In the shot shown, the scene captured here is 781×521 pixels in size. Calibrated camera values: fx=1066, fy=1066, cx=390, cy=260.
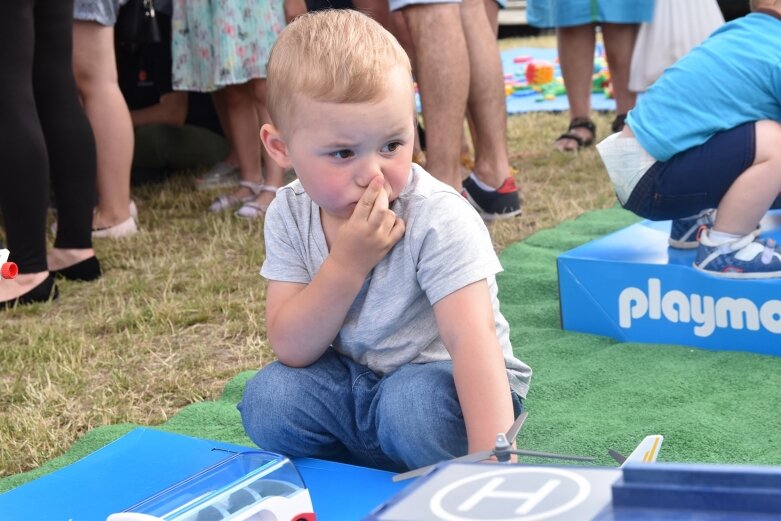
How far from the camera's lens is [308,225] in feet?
4.68

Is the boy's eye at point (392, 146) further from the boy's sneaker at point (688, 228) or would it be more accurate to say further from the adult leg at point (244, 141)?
the adult leg at point (244, 141)

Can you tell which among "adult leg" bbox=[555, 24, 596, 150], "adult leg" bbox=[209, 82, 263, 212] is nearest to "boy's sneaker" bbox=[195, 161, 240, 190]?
"adult leg" bbox=[209, 82, 263, 212]

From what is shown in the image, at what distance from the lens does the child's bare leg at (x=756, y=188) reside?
1.93m

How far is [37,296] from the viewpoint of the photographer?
2.42 metres

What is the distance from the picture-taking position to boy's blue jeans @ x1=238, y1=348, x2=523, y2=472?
51.9 inches

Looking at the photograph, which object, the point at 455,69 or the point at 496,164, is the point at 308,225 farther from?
the point at 496,164

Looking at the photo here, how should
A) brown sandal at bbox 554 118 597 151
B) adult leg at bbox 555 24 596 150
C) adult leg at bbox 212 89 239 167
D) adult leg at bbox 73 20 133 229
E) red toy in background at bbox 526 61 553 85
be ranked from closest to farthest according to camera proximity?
adult leg at bbox 73 20 133 229, adult leg at bbox 212 89 239 167, adult leg at bbox 555 24 596 150, brown sandal at bbox 554 118 597 151, red toy in background at bbox 526 61 553 85

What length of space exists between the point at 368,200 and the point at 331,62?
0.55 ft

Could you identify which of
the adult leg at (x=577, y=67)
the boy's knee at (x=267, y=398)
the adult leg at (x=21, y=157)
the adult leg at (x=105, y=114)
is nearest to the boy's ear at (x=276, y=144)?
the boy's knee at (x=267, y=398)

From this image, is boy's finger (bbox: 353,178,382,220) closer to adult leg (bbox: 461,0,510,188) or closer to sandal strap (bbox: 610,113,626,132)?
adult leg (bbox: 461,0,510,188)

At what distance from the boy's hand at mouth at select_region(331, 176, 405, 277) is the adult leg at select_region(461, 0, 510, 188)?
166 cm

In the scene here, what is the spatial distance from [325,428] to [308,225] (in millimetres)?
276

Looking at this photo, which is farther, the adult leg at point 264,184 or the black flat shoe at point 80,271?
the adult leg at point 264,184

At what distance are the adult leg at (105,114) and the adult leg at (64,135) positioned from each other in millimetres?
305
